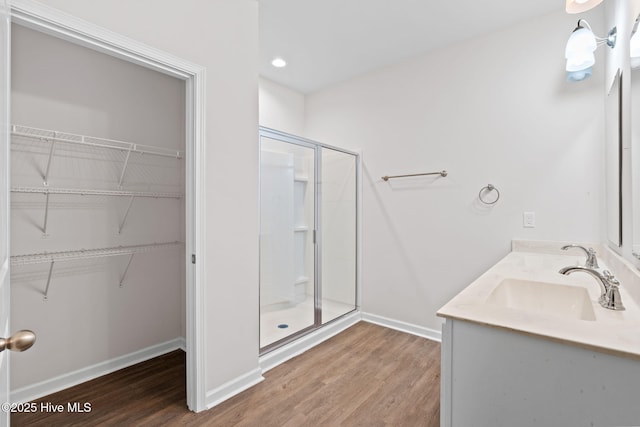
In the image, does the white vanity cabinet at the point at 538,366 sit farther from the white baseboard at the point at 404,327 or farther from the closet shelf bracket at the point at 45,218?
the closet shelf bracket at the point at 45,218

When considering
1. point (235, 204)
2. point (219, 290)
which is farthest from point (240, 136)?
point (219, 290)

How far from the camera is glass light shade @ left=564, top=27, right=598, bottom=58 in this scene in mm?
1899

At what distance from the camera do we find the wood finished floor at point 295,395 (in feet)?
5.75

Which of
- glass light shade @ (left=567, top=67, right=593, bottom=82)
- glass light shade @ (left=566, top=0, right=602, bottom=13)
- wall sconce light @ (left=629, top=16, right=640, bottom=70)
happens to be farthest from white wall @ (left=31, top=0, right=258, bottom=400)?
glass light shade @ (left=567, top=67, right=593, bottom=82)

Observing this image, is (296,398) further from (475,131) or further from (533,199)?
(475,131)

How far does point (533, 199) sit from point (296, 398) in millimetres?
2199

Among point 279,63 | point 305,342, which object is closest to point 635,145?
point 305,342

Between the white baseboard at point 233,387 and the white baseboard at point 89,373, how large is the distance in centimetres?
91

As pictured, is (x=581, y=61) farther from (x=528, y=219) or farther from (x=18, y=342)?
(x=18, y=342)

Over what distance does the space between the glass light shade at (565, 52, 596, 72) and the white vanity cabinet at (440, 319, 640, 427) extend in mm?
1947

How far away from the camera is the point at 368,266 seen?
330cm

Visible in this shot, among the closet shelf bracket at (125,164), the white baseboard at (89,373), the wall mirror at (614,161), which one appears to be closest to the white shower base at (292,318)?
the white baseboard at (89,373)

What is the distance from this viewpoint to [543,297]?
1.53m

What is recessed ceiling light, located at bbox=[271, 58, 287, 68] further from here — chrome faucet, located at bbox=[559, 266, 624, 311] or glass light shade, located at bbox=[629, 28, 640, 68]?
chrome faucet, located at bbox=[559, 266, 624, 311]
